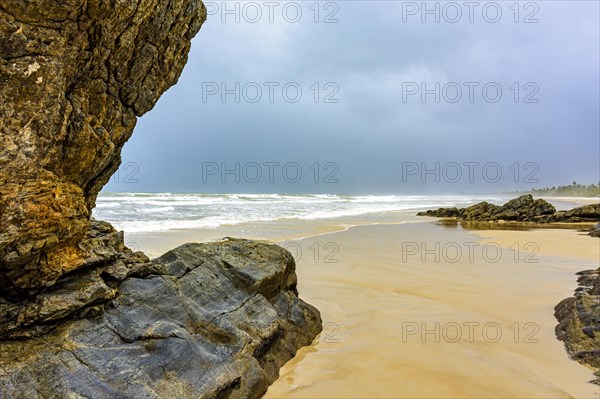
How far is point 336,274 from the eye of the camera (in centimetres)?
982

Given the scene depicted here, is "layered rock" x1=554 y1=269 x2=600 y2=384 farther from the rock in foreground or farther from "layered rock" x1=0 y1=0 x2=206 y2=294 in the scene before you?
"layered rock" x1=0 y1=0 x2=206 y2=294

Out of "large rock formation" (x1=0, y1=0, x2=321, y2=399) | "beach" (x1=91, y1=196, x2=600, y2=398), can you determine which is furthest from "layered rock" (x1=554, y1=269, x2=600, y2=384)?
"large rock formation" (x1=0, y1=0, x2=321, y2=399)

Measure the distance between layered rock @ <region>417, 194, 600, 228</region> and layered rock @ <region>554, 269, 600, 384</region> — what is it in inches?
988

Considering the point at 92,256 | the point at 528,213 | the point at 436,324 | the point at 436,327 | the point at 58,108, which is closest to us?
the point at 58,108

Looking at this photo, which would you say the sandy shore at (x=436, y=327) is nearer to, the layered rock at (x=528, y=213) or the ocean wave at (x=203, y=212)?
the ocean wave at (x=203, y=212)

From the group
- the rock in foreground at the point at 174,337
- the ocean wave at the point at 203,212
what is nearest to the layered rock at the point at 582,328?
the rock in foreground at the point at 174,337

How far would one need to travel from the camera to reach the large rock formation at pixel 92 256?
10.7 ft

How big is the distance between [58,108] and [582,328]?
751cm

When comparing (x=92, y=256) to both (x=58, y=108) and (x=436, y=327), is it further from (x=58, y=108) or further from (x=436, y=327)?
(x=436, y=327)

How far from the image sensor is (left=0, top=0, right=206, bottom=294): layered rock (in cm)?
328

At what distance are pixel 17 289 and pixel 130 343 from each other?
3.94ft

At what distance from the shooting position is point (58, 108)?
11.8 feet

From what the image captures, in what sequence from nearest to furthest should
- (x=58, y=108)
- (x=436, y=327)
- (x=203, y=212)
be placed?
(x=58, y=108) < (x=436, y=327) < (x=203, y=212)

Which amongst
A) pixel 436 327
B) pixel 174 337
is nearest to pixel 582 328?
pixel 436 327
